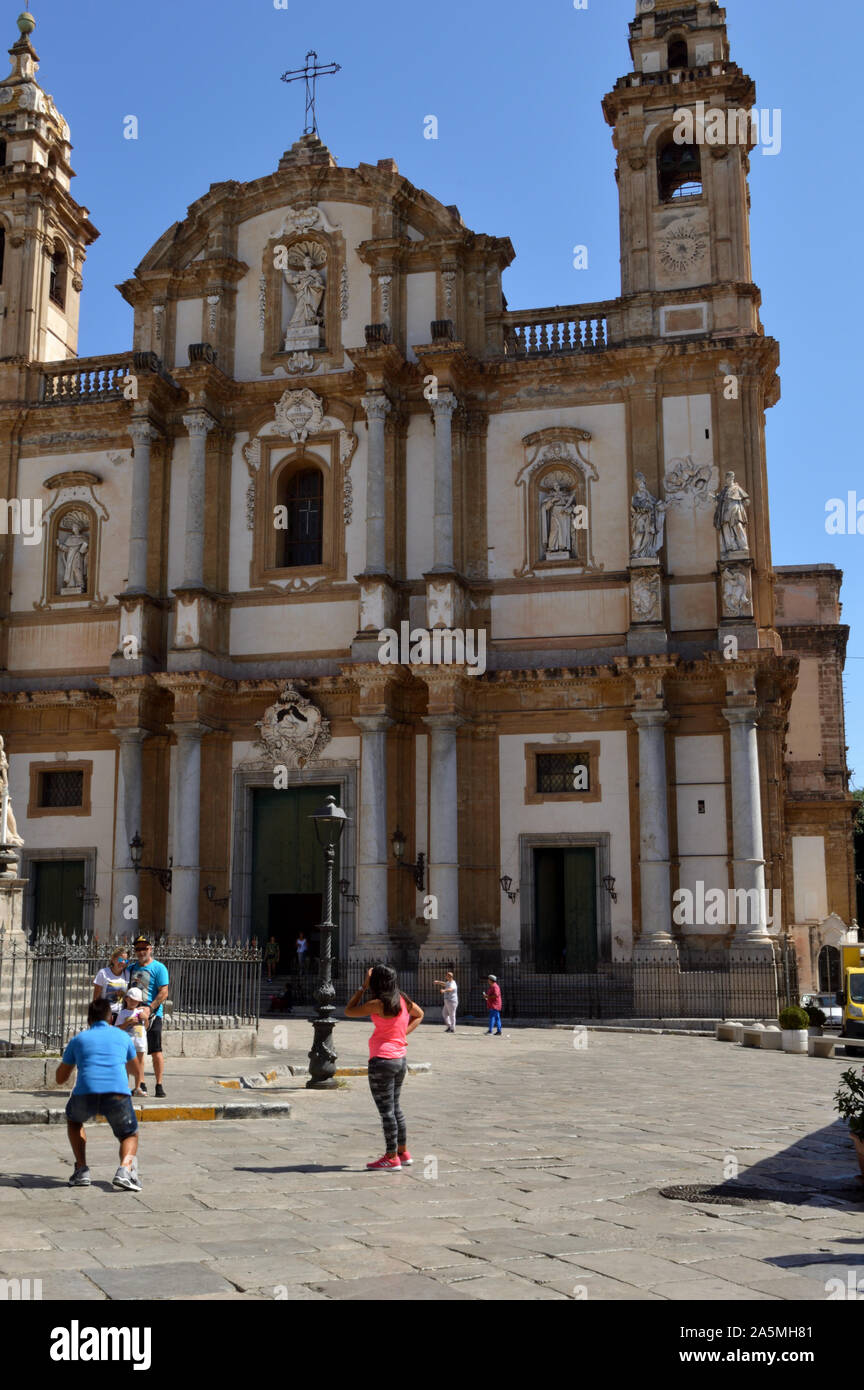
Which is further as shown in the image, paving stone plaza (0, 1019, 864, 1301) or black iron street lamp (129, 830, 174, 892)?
black iron street lamp (129, 830, 174, 892)

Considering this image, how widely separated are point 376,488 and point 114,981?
17.6 metres

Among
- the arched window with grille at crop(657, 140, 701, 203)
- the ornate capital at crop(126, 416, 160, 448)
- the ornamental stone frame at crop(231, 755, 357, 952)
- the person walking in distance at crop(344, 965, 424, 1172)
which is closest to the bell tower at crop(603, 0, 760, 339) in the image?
the arched window with grille at crop(657, 140, 701, 203)

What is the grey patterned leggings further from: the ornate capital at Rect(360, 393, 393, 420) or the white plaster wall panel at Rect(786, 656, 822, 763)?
the white plaster wall panel at Rect(786, 656, 822, 763)

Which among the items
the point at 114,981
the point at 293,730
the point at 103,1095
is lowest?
the point at 103,1095

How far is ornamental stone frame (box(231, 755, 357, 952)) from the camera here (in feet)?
96.4

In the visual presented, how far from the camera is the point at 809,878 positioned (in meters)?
46.4

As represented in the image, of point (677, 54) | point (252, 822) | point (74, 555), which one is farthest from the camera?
point (74, 555)

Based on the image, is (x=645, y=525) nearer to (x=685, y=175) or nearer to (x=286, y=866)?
(x=685, y=175)

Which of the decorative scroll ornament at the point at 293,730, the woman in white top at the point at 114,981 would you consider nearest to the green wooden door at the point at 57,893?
the decorative scroll ornament at the point at 293,730

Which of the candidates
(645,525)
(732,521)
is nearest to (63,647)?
(645,525)

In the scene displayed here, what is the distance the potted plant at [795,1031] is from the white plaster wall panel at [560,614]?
9.41 m

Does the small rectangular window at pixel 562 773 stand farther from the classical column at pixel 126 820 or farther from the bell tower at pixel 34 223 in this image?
the bell tower at pixel 34 223

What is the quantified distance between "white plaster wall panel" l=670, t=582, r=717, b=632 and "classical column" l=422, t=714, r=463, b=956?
198 inches
